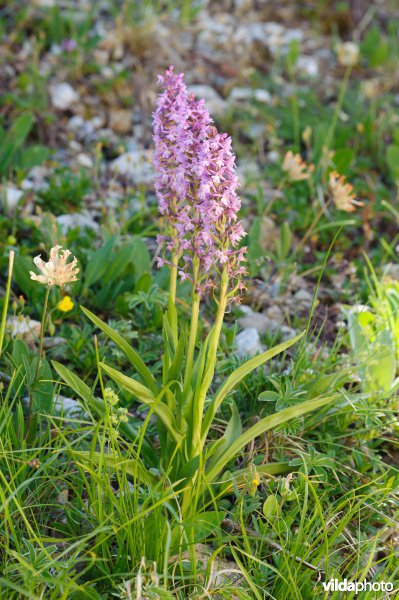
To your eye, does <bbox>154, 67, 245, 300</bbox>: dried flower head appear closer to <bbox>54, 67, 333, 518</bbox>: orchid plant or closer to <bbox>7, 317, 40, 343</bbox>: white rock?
<bbox>54, 67, 333, 518</bbox>: orchid plant

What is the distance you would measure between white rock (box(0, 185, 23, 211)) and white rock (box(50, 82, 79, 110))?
39.4 inches

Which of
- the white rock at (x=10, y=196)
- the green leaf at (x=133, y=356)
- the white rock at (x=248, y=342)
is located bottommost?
the white rock at (x=248, y=342)

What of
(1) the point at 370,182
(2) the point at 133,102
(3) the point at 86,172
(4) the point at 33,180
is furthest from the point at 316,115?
(4) the point at 33,180

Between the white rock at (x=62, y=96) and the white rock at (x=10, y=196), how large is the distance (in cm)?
100

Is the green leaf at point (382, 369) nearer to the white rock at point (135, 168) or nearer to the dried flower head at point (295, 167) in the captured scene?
the dried flower head at point (295, 167)

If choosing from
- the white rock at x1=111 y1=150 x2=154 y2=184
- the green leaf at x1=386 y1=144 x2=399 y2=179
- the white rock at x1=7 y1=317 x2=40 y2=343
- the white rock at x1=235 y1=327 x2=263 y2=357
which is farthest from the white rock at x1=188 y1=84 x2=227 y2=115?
the white rock at x1=7 y1=317 x2=40 y2=343

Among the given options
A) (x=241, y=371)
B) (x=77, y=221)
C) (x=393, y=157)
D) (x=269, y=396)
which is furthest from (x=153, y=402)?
(x=393, y=157)

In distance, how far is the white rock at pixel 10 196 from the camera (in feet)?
11.2

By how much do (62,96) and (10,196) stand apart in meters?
1.15

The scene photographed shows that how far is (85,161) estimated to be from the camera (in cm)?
406

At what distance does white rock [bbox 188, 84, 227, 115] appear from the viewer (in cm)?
456

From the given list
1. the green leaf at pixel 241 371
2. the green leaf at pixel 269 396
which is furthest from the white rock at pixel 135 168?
the green leaf at pixel 241 371

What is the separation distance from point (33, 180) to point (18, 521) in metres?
2.23

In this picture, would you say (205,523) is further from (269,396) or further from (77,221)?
(77,221)
